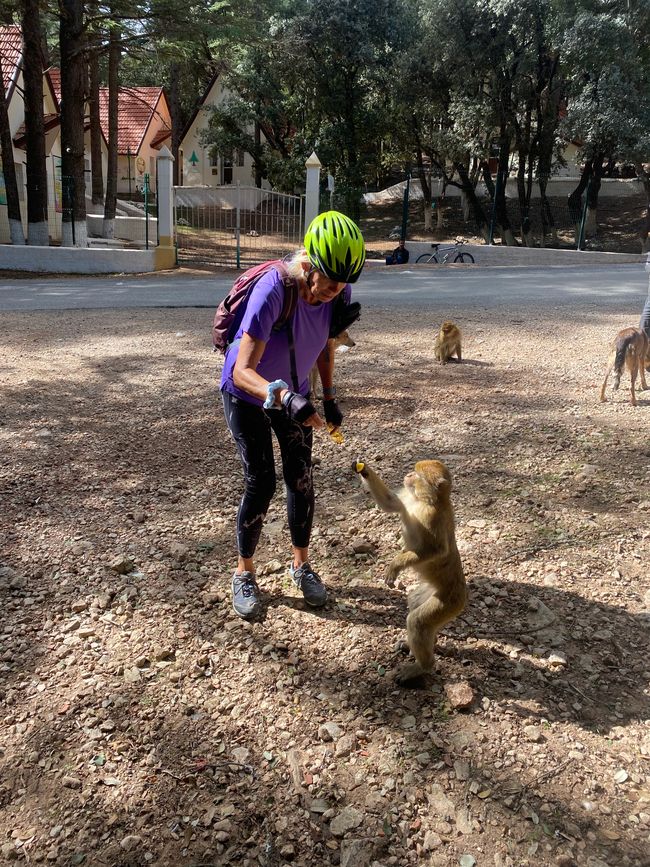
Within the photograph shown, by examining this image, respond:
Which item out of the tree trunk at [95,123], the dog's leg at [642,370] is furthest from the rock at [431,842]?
the tree trunk at [95,123]

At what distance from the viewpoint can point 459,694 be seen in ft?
9.39

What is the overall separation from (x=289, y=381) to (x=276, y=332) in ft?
0.84

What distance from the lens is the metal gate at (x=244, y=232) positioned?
20.4m

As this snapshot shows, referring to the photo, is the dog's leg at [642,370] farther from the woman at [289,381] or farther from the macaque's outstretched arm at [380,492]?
the macaque's outstretched arm at [380,492]

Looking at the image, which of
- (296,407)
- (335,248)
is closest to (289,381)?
(296,407)

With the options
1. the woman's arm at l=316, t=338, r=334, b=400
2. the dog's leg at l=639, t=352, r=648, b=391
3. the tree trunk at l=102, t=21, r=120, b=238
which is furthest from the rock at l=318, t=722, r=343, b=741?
the tree trunk at l=102, t=21, r=120, b=238

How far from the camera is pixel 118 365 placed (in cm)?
809

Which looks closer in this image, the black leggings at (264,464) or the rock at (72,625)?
the black leggings at (264,464)

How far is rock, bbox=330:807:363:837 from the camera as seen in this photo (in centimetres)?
233

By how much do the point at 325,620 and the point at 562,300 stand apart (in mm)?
11091

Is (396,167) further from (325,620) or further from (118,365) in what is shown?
(325,620)

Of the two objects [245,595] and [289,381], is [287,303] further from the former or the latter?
[245,595]

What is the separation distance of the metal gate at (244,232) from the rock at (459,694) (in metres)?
17.7

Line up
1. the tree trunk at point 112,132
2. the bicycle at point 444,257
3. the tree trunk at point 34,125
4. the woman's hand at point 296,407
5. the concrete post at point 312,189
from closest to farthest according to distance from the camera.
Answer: the woman's hand at point 296,407 → the tree trunk at point 34,125 → the concrete post at point 312,189 → the tree trunk at point 112,132 → the bicycle at point 444,257
